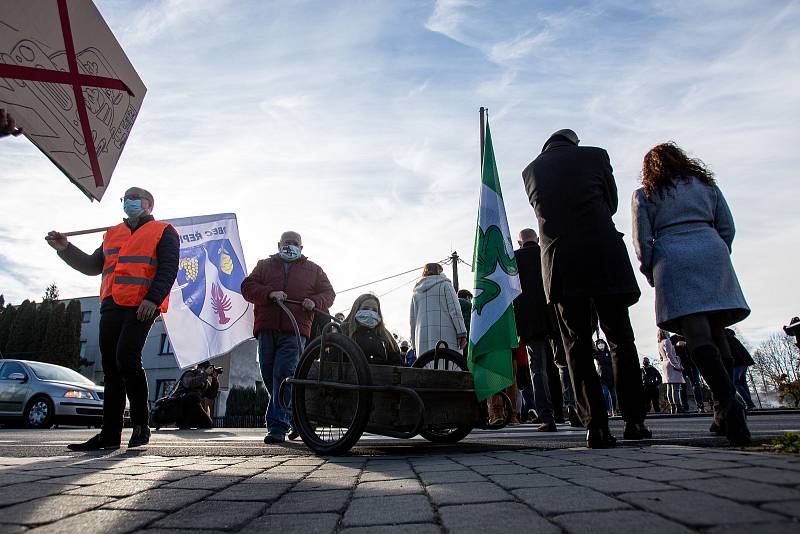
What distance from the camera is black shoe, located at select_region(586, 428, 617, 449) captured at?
327 centimetres

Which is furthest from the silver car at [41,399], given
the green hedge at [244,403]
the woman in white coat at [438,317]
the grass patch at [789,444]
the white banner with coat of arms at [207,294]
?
the green hedge at [244,403]

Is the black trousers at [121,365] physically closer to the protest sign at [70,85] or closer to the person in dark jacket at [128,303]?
the person in dark jacket at [128,303]

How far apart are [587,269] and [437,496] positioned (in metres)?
2.11

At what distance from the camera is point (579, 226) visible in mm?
3635

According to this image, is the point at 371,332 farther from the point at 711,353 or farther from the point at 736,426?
the point at 736,426

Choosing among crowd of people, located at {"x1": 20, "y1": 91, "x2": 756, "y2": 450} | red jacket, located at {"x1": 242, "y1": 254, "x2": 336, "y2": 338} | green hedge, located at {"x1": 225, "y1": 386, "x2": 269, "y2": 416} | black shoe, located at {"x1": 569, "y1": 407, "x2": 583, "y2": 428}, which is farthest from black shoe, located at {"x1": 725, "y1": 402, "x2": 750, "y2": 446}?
green hedge, located at {"x1": 225, "y1": 386, "x2": 269, "y2": 416}

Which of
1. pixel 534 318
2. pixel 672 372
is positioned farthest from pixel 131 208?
pixel 672 372

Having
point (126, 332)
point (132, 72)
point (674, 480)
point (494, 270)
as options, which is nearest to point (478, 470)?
point (674, 480)

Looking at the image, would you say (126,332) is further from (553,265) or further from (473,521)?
(473,521)

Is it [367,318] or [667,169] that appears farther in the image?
[367,318]

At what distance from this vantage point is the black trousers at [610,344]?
139 inches

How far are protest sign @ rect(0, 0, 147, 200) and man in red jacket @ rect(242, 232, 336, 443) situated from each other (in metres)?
2.22

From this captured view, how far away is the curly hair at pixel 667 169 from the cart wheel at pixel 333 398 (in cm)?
222

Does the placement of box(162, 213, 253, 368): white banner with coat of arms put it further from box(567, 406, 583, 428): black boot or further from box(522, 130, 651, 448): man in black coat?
box(522, 130, 651, 448): man in black coat
